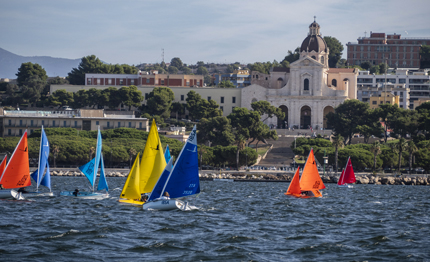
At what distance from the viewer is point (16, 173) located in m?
41.8

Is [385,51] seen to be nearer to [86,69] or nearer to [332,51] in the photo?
[332,51]

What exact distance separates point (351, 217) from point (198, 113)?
3327 inches

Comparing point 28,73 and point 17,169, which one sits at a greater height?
point 28,73

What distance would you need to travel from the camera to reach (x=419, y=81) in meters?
160

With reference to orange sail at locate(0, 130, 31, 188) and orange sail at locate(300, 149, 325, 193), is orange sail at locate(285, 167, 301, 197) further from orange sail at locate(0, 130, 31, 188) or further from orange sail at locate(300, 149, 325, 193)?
orange sail at locate(0, 130, 31, 188)

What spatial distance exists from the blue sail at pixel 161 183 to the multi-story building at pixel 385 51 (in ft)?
518

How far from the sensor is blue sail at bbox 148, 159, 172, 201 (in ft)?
117

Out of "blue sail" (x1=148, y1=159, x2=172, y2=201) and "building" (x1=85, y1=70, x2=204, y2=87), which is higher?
"building" (x1=85, y1=70, x2=204, y2=87)

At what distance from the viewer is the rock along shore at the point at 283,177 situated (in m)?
80.5

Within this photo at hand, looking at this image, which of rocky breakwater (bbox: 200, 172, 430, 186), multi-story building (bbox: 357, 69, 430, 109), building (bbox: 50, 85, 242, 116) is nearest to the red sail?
rocky breakwater (bbox: 200, 172, 430, 186)

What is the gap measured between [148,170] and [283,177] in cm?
4703

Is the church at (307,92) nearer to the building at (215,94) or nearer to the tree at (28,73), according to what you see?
the building at (215,94)

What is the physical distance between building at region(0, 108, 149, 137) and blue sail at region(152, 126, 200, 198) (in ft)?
236

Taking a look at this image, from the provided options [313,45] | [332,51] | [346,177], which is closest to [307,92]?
[313,45]
